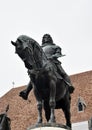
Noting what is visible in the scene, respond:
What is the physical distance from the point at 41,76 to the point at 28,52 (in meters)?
0.39

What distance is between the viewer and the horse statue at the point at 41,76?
6.80 m

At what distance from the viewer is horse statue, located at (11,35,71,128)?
6.80m

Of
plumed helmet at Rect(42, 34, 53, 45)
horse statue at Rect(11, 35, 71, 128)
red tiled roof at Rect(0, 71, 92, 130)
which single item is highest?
plumed helmet at Rect(42, 34, 53, 45)

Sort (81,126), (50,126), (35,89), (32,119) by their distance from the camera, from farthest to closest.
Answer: (32,119), (81,126), (35,89), (50,126)

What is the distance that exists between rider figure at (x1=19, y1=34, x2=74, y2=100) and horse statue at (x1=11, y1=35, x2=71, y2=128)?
0.29 ft

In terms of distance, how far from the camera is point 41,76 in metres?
6.86

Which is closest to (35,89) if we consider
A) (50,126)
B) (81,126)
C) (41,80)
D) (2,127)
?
(41,80)

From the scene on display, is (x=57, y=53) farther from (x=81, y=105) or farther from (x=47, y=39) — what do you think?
(x=81, y=105)

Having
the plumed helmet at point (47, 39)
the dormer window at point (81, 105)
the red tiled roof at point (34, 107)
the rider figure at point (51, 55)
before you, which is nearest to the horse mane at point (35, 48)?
the rider figure at point (51, 55)

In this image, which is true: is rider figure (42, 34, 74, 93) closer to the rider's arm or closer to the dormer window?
the rider's arm

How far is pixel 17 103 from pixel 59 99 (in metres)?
20.1

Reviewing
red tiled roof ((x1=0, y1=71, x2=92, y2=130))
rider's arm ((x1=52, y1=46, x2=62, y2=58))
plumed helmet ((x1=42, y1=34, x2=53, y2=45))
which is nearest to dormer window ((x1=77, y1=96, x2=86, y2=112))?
red tiled roof ((x1=0, y1=71, x2=92, y2=130))

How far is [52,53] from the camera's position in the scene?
7.45 metres

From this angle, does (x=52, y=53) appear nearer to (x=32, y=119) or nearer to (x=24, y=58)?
(x=24, y=58)
